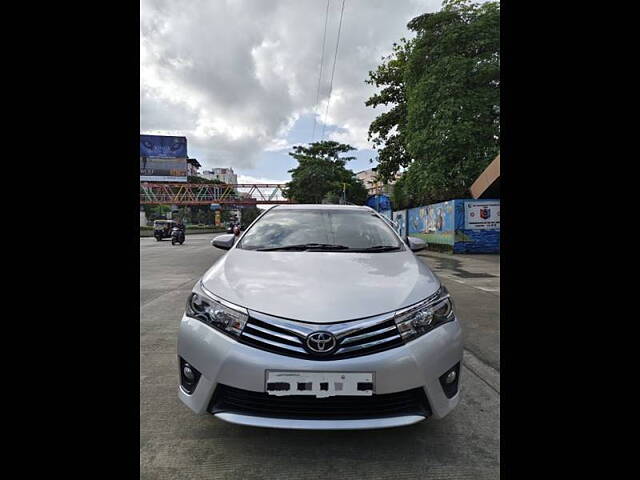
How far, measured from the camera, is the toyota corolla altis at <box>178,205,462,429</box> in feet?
5.01

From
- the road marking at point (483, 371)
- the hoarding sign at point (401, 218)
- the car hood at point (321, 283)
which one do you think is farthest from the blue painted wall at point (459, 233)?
the car hood at point (321, 283)

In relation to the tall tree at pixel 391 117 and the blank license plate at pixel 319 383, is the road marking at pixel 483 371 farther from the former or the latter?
the tall tree at pixel 391 117

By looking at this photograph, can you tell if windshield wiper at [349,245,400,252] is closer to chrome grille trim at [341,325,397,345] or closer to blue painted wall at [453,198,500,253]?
chrome grille trim at [341,325,397,345]

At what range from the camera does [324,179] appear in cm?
3738

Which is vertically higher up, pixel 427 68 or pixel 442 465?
pixel 427 68

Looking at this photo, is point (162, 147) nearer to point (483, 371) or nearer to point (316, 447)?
point (483, 371)

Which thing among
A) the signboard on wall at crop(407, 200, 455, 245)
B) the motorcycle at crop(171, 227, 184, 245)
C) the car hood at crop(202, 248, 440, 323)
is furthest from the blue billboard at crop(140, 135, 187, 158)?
the car hood at crop(202, 248, 440, 323)

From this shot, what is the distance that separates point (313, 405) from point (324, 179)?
36.6 metres
